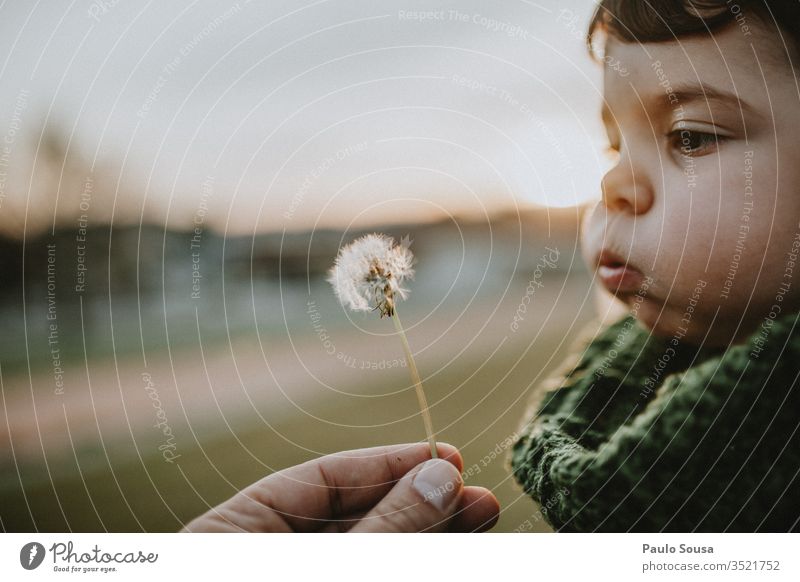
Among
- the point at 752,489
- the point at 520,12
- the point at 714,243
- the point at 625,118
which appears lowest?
the point at 752,489

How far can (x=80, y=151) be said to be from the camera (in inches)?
20.6

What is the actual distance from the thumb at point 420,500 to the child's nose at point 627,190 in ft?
0.76

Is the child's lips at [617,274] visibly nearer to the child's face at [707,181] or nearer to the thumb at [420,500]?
the child's face at [707,181]

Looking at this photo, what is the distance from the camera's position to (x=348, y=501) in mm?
488

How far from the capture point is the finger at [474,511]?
48 cm

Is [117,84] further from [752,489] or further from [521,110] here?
[752,489]

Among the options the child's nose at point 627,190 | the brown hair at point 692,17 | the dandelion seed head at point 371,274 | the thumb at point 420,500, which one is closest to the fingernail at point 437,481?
the thumb at point 420,500

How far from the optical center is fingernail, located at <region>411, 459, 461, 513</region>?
449mm

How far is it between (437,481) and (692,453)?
0.17 m

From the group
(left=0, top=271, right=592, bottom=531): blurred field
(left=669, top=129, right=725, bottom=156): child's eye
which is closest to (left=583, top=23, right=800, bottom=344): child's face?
(left=669, top=129, right=725, bottom=156): child's eye

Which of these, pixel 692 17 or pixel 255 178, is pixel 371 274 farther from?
pixel 692 17

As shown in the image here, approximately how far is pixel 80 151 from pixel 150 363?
0.20 meters

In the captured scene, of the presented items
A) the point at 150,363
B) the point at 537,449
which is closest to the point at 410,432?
the point at 537,449

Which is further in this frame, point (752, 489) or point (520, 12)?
point (520, 12)
